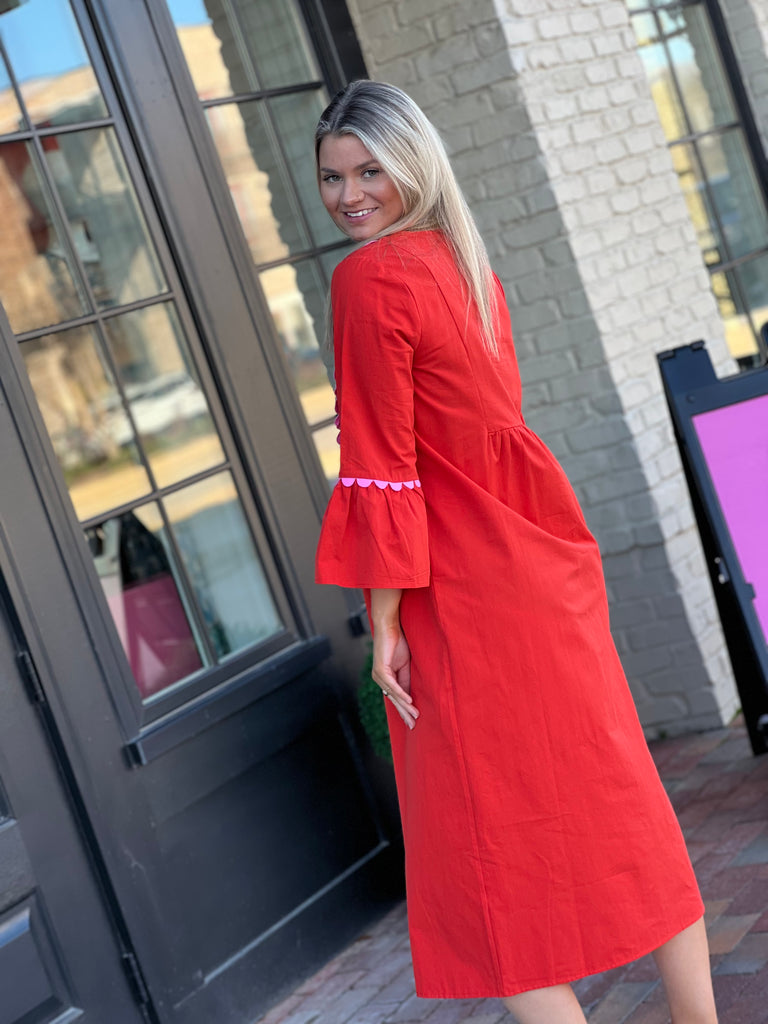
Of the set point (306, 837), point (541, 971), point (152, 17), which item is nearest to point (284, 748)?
point (306, 837)

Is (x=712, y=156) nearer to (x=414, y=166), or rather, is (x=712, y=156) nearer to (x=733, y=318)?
(x=733, y=318)

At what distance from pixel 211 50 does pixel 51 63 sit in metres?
0.61

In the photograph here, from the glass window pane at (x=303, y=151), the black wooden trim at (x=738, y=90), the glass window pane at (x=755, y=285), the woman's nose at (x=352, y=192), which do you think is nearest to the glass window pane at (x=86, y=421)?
the glass window pane at (x=303, y=151)

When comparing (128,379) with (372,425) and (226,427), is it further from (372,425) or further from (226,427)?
(372,425)

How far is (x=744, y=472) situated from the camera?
116 inches

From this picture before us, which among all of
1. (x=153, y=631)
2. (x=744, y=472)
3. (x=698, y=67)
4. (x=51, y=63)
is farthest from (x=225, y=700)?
(x=698, y=67)

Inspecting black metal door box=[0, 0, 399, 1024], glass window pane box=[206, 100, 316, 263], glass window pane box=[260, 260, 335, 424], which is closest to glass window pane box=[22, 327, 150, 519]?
black metal door box=[0, 0, 399, 1024]

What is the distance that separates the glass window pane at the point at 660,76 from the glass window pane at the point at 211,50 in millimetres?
1904

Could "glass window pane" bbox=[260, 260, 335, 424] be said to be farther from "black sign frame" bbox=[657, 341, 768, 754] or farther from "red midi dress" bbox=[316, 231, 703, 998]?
"red midi dress" bbox=[316, 231, 703, 998]

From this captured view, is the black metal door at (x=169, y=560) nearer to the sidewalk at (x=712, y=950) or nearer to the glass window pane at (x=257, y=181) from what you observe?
the sidewalk at (x=712, y=950)

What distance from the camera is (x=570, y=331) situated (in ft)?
12.5

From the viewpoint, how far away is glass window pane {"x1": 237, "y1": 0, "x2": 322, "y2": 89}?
3566 millimetres

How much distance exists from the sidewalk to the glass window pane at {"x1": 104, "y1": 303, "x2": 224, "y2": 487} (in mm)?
1296

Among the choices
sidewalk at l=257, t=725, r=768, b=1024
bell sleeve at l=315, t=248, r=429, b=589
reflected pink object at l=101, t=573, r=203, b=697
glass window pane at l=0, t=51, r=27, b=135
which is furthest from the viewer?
reflected pink object at l=101, t=573, r=203, b=697
